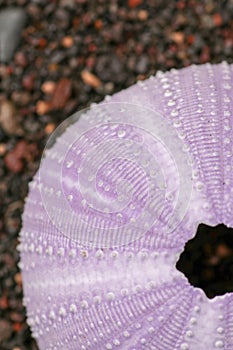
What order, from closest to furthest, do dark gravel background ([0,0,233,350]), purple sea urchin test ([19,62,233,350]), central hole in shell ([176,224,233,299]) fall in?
purple sea urchin test ([19,62,233,350]) → central hole in shell ([176,224,233,299]) → dark gravel background ([0,0,233,350])

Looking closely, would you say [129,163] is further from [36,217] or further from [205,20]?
[205,20]

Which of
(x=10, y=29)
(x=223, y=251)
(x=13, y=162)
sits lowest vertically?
(x=223, y=251)

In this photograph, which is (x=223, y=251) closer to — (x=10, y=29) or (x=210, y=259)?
(x=210, y=259)

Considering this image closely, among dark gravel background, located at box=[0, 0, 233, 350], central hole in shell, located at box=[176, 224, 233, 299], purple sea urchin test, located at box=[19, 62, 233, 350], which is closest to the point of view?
purple sea urchin test, located at box=[19, 62, 233, 350]

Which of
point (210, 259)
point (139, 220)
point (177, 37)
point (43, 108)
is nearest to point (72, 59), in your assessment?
point (43, 108)

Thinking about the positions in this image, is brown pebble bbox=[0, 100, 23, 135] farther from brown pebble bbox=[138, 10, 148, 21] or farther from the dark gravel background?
brown pebble bbox=[138, 10, 148, 21]

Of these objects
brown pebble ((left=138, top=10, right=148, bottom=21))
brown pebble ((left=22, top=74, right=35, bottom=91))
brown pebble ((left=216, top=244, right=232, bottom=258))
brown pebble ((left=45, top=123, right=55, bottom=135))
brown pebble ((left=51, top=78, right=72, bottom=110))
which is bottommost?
brown pebble ((left=216, top=244, right=232, bottom=258))

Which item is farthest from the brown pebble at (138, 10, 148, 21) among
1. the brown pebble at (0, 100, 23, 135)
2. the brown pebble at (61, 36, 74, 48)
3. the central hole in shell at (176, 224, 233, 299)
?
the central hole in shell at (176, 224, 233, 299)

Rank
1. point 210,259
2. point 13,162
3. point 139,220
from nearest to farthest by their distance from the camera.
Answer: point 139,220 < point 210,259 < point 13,162
